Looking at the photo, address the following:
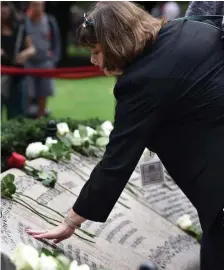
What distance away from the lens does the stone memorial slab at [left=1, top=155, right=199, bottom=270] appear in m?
3.12

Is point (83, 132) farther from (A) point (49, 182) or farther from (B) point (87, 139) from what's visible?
(A) point (49, 182)

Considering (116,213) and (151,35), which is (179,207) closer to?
(116,213)

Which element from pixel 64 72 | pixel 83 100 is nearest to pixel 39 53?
pixel 64 72

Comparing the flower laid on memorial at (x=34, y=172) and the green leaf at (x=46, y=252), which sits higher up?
the green leaf at (x=46, y=252)

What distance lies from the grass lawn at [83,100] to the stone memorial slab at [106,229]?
16.0 ft

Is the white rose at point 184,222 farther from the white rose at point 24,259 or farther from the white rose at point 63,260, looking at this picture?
the white rose at point 24,259

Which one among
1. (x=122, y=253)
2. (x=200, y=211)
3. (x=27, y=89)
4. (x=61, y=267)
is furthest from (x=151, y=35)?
(x=27, y=89)

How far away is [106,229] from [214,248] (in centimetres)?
94

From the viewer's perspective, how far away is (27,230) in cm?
299

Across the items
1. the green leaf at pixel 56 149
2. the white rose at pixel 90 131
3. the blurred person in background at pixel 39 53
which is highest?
the green leaf at pixel 56 149

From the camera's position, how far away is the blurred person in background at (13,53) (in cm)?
748

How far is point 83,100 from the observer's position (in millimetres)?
12219

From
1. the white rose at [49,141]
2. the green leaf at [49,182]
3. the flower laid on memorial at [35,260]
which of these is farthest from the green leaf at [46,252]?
the white rose at [49,141]

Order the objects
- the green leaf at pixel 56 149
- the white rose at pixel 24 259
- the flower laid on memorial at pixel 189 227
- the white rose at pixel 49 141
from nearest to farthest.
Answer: the white rose at pixel 24 259 < the flower laid on memorial at pixel 189 227 < the green leaf at pixel 56 149 < the white rose at pixel 49 141
